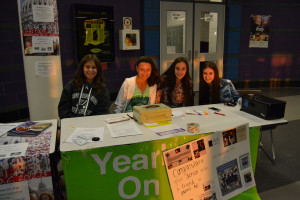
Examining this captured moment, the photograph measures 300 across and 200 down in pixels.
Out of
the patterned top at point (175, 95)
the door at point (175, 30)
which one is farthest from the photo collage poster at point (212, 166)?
the door at point (175, 30)

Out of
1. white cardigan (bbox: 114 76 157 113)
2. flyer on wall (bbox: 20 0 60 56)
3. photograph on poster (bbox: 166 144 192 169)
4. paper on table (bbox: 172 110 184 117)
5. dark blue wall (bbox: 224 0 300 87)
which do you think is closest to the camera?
photograph on poster (bbox: 166 144 192 169)

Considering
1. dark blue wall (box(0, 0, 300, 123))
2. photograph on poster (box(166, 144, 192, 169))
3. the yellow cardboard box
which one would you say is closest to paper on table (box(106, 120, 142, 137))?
the yellow cardboard box

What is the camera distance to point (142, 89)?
9.81 feet

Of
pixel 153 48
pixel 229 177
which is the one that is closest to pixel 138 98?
pixel 229 177

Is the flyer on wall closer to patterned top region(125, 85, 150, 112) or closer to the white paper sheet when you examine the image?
patterned top region(125, 85, 150, 112)

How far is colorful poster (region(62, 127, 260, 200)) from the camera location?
1.71m

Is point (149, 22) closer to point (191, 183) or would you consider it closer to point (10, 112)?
point (10, 112)

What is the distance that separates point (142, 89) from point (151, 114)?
0.83 metres

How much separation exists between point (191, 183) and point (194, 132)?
1.24 ft

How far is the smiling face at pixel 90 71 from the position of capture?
2748 millimetres

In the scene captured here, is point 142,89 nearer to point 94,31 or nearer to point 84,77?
point 84,77

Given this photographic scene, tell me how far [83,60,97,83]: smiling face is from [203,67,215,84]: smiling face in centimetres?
116

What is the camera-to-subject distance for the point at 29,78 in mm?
3033

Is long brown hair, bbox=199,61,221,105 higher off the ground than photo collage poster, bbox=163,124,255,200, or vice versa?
long brown hair, bbox=199,61,221,105
